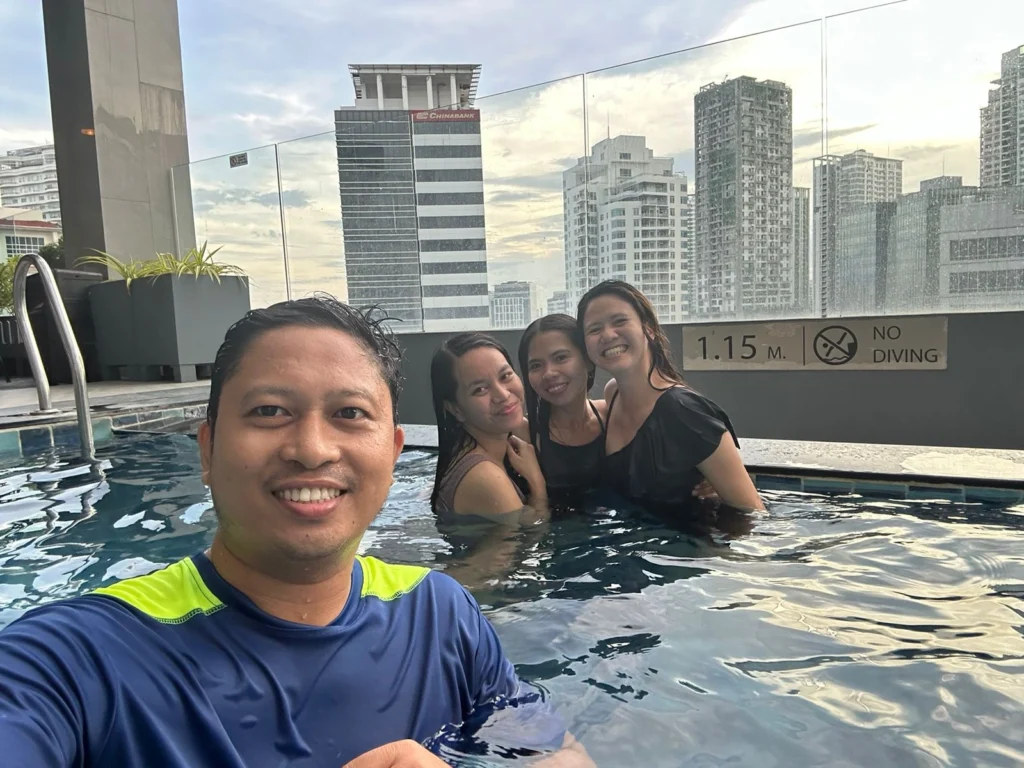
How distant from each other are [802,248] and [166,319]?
784cm

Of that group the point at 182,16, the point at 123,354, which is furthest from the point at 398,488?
the point at 182,16

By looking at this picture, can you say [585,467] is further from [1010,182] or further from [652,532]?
[1010,182]

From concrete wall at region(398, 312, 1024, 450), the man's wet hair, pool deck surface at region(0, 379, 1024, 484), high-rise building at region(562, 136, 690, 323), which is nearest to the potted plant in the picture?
pool deck surface at region(0, 379, 1024, 484)

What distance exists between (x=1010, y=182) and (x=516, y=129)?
4623 millimetres

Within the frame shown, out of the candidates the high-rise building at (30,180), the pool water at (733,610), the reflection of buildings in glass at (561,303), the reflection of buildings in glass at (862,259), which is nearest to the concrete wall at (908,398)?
the reflection of buildings in glass at (862,259)

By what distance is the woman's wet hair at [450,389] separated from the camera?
10.9 feet

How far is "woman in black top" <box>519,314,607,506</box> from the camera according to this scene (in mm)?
3576

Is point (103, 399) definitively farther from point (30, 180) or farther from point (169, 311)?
point (30, 180)

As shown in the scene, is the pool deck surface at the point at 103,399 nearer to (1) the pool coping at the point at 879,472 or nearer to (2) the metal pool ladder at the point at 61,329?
(2) the metal pool ladder at the point at 61,329

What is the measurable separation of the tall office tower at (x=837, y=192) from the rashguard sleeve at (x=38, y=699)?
6.10m

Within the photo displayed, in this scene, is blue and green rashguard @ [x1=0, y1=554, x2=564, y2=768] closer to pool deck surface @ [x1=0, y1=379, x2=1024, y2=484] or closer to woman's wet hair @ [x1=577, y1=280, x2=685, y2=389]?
woman's wet hair @ [x1=577, y1=280, x2=685, y2=389]

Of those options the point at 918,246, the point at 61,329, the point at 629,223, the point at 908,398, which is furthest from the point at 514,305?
the point at 61,329

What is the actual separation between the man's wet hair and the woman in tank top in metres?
1.83

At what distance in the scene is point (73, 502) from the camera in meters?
4.28
